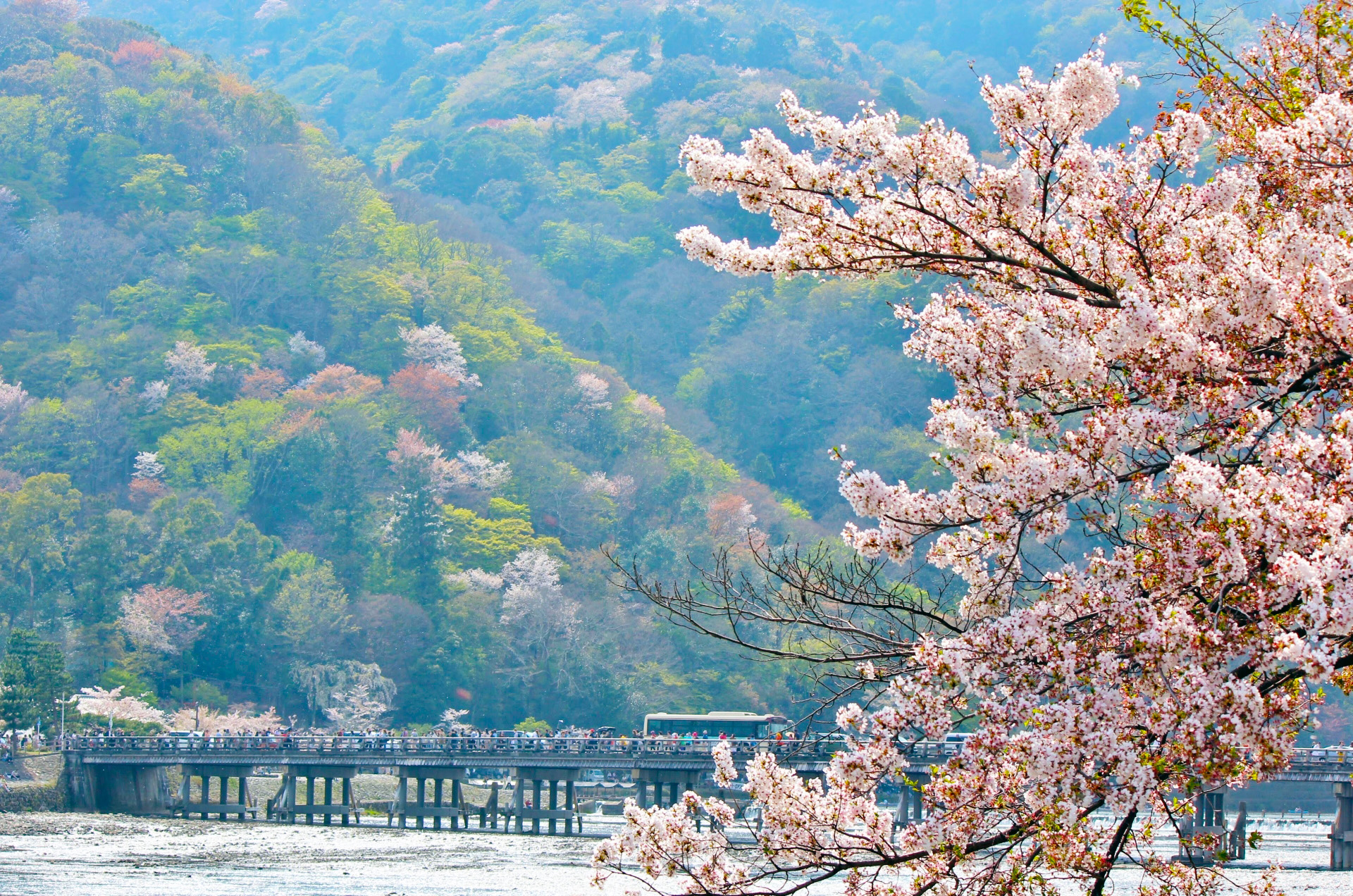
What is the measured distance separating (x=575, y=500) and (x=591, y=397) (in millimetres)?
9908

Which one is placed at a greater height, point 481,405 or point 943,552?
point 481,405

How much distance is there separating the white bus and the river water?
9016 millimetres

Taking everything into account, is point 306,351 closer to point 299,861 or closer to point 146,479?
point 146,479

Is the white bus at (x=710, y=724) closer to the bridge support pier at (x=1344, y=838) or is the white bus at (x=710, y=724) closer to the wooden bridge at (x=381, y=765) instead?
the wooden bridge at (x=381, y=765)

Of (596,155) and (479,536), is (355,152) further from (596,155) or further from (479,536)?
(479,536)

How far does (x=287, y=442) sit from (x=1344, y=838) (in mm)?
52979

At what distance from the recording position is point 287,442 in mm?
74875

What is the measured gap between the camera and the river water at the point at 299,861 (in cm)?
2702

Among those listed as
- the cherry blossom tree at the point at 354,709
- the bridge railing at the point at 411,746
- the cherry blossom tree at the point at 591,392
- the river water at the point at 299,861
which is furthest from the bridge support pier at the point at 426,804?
the cherry blossom tree at the point at 591,392

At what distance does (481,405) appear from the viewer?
86250 mm

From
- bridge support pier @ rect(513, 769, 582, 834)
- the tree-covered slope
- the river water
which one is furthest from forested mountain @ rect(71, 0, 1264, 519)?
the river water

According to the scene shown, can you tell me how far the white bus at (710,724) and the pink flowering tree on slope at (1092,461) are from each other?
4374cm

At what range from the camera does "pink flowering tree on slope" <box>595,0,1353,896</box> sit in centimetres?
543

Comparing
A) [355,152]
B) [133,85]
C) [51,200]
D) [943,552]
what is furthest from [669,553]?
[355,152]
